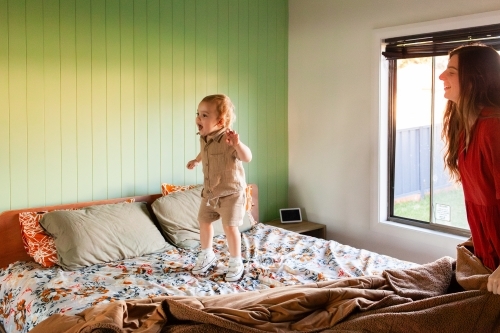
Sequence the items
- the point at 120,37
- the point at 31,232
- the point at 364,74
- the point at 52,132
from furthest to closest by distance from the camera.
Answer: the point at 364,74 < the point at 120,37 < the point at 52,132 < the point at 31,232

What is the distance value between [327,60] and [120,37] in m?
1.54

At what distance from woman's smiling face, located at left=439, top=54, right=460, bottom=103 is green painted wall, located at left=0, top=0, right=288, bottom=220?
2.17 meters

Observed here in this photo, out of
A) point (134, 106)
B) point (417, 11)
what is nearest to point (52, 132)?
point (134, 106)

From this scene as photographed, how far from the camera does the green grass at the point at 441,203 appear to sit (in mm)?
3414

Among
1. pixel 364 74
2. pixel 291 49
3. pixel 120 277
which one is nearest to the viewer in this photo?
pixel 120 277

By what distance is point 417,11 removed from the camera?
3.43 meters

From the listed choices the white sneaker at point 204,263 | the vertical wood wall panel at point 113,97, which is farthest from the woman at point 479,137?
the vertical wood wall panel at point 113,97

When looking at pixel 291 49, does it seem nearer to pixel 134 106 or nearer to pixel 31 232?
pixel 134 106

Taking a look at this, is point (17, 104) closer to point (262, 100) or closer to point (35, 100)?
point (35, 100)

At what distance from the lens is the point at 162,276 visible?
2658mm

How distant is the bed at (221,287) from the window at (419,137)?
771 millimetres

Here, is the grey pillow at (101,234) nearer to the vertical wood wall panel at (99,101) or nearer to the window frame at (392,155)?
the vertical wood wall panel at (99,101)

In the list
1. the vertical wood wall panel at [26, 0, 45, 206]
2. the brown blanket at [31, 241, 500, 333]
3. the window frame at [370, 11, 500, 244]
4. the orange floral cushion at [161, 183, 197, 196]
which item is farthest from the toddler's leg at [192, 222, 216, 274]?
the window frame at [370, 11, 500, 244]

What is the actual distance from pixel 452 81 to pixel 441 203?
2.02 m
